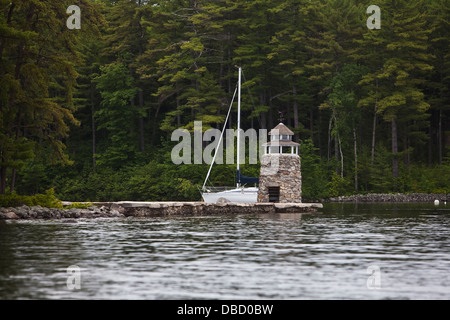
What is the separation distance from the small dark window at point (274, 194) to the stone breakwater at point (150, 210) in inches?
107

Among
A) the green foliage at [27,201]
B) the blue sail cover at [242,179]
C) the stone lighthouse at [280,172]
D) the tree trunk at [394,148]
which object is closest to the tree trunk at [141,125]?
the blue sail cover at [242,179]

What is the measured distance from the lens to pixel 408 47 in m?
61.7

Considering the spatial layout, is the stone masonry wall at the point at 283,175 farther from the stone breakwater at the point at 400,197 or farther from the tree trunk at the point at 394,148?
the tree trunk at the point at 394,148

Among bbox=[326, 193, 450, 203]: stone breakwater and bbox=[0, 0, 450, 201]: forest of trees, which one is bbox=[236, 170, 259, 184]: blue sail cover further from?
bbox=[326, 193, 450, 203]: stone breakwater

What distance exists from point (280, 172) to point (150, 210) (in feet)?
33.9

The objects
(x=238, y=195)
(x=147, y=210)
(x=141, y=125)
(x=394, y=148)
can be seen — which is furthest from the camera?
(x=141, y=125)

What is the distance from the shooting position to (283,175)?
159ft

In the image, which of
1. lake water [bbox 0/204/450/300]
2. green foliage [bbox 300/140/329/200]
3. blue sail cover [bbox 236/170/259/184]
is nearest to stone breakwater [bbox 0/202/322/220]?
lake water [bbox 0/204/450/300]

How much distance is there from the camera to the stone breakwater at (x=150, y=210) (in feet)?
121

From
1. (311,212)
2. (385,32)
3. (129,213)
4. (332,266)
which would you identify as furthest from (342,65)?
(332,266)

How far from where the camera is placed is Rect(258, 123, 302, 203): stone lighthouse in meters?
48.2

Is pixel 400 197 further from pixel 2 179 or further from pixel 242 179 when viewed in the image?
pixel 2 179

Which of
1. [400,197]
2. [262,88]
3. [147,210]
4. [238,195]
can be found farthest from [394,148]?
[147,210]

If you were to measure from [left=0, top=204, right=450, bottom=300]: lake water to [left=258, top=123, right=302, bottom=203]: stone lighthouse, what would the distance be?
48.9ft
